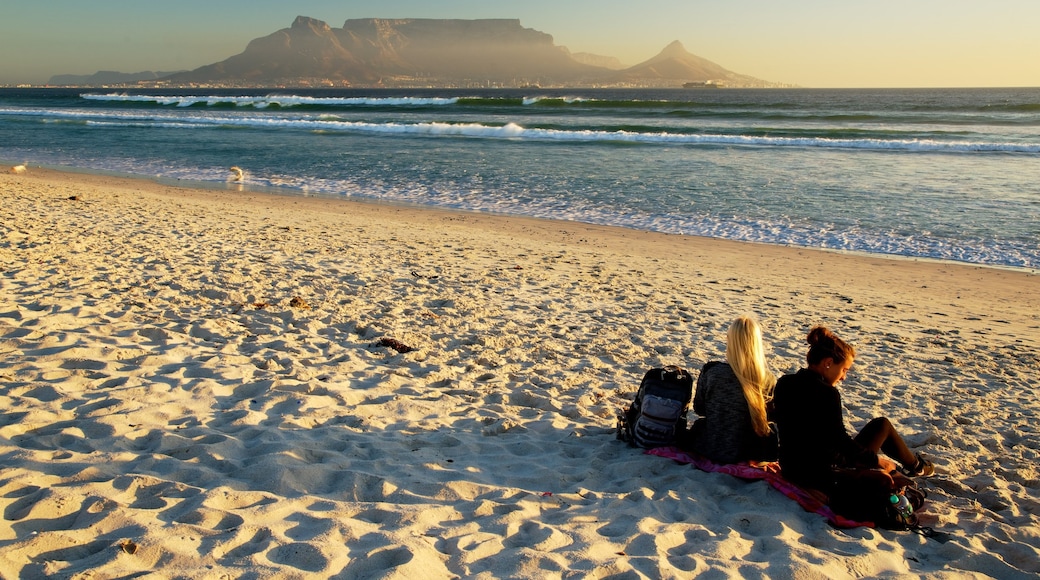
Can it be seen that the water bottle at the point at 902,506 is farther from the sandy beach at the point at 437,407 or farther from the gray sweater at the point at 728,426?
the gray sweater at the point at 728,426

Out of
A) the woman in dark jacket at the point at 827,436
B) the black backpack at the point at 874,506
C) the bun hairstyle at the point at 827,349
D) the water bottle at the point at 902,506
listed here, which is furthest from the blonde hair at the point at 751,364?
the water bottle at the point at 902,506

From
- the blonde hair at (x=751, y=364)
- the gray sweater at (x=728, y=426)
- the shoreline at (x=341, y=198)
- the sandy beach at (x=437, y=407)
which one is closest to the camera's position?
the sandy beach at (x=437, y=407)

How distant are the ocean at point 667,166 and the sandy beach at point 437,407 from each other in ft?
11.2

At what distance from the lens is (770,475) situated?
12.8 ft

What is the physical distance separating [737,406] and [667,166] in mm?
17823

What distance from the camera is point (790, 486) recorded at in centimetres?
379

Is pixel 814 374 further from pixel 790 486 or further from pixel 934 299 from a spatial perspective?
pixel 934 299

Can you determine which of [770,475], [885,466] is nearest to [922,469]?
[885,466]

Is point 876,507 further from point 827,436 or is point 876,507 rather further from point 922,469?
point 922,469

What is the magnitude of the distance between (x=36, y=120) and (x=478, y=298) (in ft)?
136

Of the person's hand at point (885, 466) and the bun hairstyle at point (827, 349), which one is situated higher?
the bun hairstyle at point (827, 349)

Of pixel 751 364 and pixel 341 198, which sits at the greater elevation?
pixel 751 364

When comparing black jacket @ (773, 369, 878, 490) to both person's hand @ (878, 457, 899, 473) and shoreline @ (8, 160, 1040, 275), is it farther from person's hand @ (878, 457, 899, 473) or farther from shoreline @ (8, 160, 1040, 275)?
shoreline @ (8, 160, 1040, 275)

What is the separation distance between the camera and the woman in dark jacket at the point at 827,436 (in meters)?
3.61
